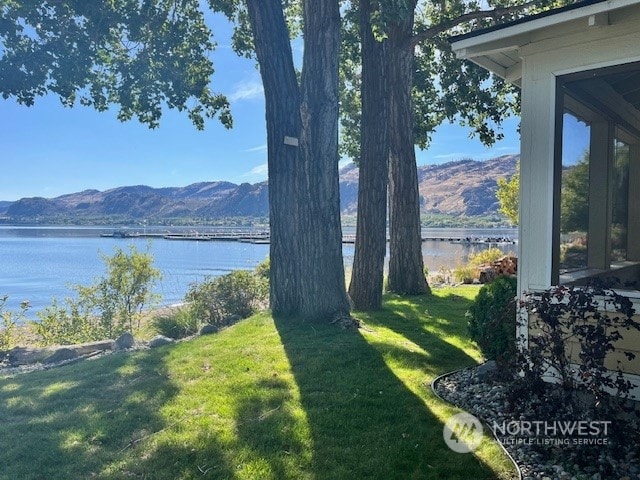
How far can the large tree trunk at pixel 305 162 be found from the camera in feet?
23.2

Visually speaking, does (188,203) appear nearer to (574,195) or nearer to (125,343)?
(125,343)

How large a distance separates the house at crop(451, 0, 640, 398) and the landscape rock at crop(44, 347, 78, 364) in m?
5.85

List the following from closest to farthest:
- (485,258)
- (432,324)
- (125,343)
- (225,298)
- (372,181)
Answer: (125,343) → (432,324) → (225,298) → (372,181) → (485,258)

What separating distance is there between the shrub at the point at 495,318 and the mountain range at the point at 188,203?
217 ft

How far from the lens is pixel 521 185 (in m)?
4.48

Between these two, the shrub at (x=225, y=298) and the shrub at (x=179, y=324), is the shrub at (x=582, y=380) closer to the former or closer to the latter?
the shrub at (x=179, y=324)

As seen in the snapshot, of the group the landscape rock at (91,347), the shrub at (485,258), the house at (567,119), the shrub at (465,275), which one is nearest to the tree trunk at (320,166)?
the house at (567,119)

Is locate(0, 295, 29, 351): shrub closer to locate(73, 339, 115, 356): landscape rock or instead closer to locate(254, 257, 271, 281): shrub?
locate(73, 339, 115, 356): landscape rock

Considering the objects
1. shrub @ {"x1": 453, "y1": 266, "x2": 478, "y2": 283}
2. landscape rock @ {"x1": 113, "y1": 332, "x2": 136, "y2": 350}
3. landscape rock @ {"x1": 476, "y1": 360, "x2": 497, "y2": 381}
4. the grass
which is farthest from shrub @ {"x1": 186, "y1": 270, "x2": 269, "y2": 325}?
shrub @ {"x1": 453, "y1": 266, "x2": 478, "y2": 283}

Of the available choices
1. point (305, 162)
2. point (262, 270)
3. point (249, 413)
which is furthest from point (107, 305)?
point (249, 413)

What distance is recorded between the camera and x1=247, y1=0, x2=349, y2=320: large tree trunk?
279 inches

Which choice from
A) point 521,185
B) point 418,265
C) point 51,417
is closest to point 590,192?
point 521,185

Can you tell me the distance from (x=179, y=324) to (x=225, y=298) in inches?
39.1

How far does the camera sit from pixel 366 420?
3830 mm
